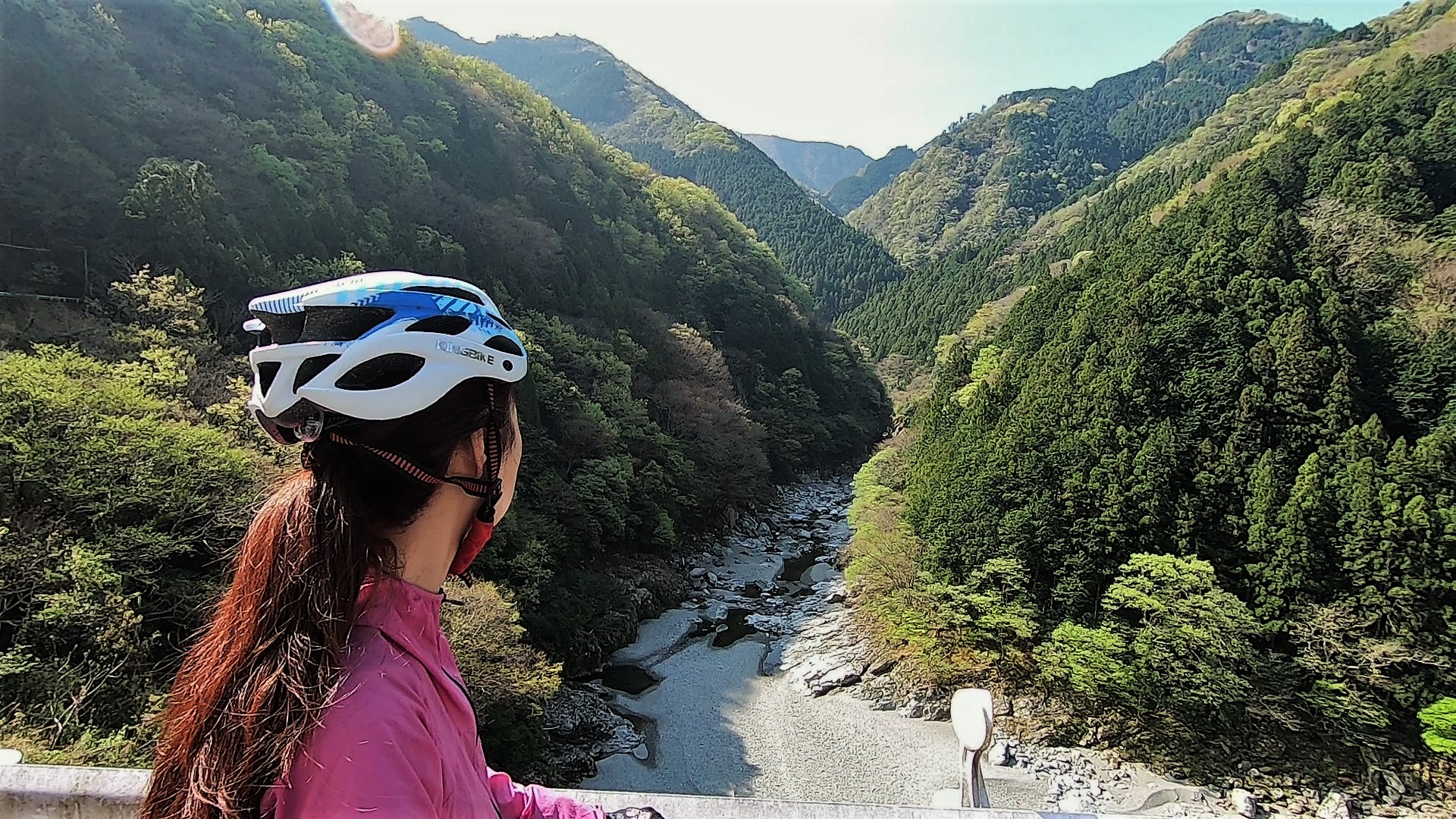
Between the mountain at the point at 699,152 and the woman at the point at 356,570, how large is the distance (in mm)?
68828

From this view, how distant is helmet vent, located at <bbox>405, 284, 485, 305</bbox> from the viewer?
1.47 m

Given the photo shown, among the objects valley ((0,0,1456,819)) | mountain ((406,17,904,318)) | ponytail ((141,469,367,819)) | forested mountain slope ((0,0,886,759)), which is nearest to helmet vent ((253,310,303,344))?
ponytail ((141,469,367,819))

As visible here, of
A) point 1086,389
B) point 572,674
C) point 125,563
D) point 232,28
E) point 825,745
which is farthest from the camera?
point 232,28

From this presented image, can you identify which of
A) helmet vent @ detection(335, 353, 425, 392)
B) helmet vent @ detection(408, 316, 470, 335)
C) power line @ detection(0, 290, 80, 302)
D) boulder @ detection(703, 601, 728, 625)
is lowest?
boulder @ detection(703, 601, 728, 625)

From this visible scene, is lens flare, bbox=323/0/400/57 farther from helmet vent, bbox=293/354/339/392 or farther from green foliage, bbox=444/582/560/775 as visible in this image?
helmet vent, bbox=293/354/339/392

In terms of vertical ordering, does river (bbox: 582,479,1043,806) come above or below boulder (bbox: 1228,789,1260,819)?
below

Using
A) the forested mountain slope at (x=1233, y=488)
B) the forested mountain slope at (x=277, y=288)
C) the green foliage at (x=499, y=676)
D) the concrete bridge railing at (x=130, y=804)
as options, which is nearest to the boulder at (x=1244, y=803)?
the forested mountain slope at (x=1233, y=488)

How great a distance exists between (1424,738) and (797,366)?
1276 inches

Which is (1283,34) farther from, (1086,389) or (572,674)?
(572,674)

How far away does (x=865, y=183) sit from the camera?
162250 millimetres

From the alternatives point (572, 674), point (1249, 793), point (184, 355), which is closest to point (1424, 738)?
point (1249, 793)

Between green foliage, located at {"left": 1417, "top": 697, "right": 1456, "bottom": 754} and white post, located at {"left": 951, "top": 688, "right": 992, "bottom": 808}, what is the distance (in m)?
16.6

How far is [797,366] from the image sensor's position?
43969 mm

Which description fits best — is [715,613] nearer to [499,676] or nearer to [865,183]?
[499,676]
